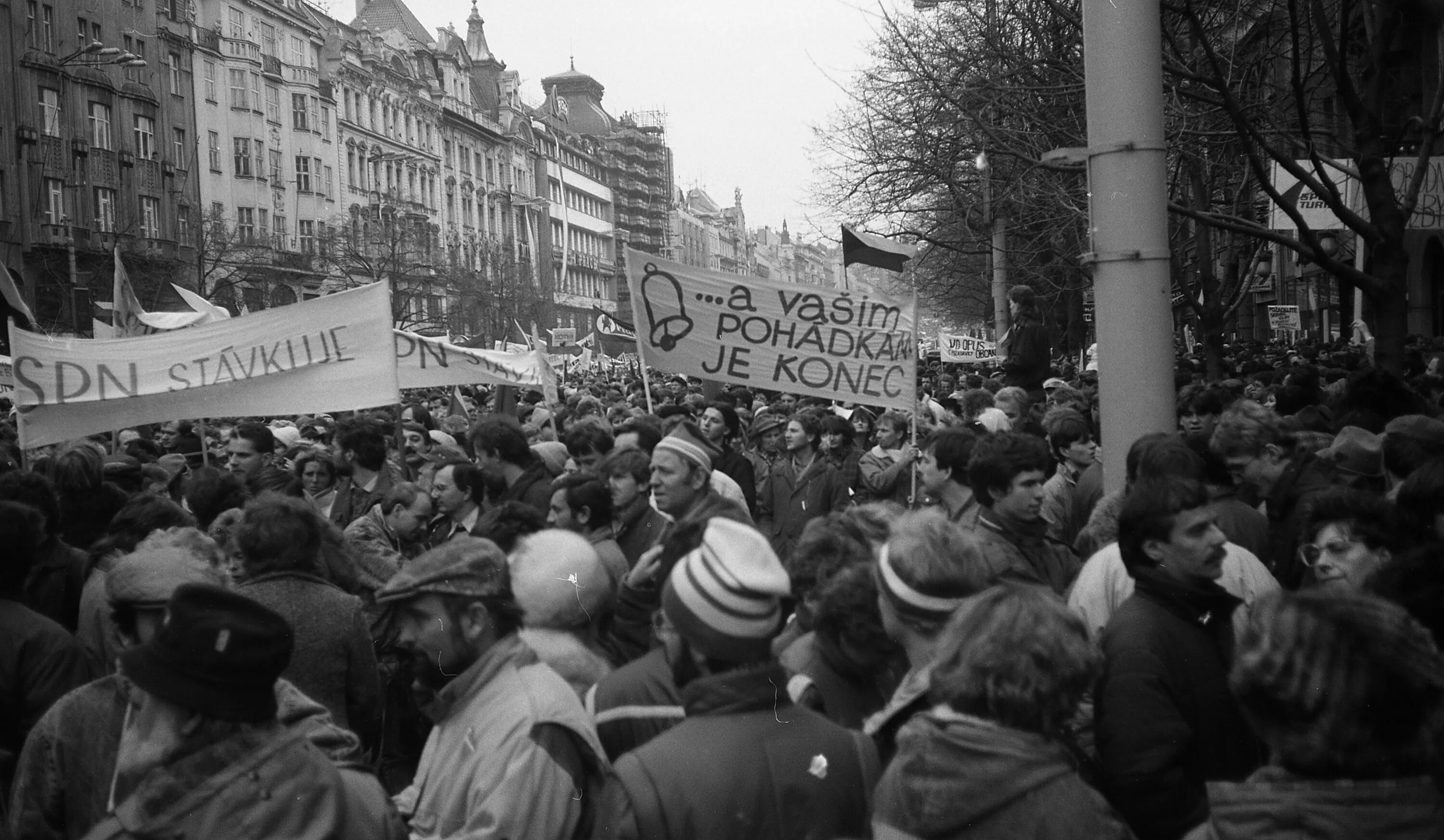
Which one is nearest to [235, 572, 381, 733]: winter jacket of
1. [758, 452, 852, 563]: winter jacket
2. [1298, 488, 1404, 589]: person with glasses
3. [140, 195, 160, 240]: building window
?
[1298, 488, 1404, 589]: person with glasses

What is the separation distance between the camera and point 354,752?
365 centimetres

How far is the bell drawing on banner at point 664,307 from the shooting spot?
8859 millimetres

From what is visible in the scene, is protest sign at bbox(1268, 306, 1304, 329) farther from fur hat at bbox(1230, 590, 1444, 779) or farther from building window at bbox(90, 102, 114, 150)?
building window at bbox(90, 102, 114, 150)

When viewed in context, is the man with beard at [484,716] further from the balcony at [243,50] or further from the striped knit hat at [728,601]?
the balcony at [243,50]

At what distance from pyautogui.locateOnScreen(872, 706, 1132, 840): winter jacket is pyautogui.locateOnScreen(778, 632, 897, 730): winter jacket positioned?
100cm

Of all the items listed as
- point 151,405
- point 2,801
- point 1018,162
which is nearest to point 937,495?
point 2,801

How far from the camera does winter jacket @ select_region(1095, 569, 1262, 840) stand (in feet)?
11.4

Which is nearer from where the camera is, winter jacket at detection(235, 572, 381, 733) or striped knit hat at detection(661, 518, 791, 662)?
striped knit hat at detection(661, 518, 791, 662)

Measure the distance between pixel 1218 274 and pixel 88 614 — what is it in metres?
50.8

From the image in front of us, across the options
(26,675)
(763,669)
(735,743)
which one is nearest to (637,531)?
(26,675)

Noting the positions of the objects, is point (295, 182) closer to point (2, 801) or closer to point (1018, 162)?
point (1018, 162)

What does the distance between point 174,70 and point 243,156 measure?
6295 mm

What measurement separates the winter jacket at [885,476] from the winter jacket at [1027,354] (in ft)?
8.84

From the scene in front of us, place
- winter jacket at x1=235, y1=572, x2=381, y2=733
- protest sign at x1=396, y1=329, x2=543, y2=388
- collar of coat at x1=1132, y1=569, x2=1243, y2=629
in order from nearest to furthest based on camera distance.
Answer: collar of coat at x1=1132, y1=569, x2=1243, y2=629
winter jacket at x1=235, y1=572, x2=381, y2=733
protest sign at x1=396, y1=329, x2=543, y2=388
